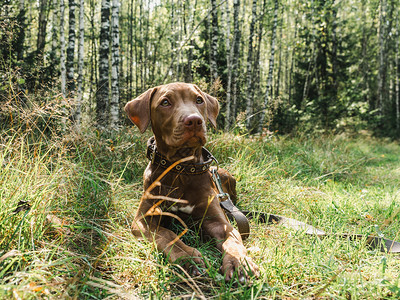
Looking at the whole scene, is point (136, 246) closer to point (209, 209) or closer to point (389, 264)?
point (209, 209)

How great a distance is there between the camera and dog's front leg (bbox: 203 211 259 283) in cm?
169

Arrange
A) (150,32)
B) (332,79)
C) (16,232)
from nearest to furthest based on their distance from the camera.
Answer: (16,232)
(332,79)
(150,32)

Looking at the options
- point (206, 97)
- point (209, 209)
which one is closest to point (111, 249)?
point (209, 209)

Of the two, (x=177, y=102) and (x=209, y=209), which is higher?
(x=177, y=102)

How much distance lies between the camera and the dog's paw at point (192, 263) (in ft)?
5.82

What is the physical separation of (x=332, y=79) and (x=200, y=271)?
11727 millimetres

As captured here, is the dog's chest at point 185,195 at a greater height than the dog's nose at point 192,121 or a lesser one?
lesser

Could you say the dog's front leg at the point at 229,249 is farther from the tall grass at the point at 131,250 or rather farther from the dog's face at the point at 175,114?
the dog's face at the point at 175,114

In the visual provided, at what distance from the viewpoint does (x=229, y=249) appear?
6.35ft

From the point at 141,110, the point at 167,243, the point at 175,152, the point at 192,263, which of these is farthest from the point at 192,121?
the point at 192,263

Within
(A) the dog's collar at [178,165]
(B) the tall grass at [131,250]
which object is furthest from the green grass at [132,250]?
(A) the dog's collar at [178,165]

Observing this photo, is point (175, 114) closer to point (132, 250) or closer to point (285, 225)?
point (132, 250)

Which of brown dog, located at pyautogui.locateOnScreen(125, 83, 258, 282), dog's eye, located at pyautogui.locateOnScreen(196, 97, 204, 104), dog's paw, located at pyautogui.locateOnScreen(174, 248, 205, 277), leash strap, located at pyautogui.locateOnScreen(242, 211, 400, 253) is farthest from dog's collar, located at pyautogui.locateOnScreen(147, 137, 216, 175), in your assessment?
leash strap, located at pyautogui.locateOnScreen(242, 211, 400, 253)

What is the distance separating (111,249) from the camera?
1.98 meters
